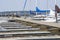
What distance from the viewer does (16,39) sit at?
586 centimetres

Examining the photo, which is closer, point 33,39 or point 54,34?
point 33,39

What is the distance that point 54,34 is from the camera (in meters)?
6.84

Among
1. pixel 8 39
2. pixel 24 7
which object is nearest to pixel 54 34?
pixel 8 39

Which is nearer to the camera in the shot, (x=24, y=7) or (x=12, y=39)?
(x=12, y=39)

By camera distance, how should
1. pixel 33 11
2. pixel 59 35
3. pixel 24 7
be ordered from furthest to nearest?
pixel 33 11, pixel 24 7, pixel 59 35

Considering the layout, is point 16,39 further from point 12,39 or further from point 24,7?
point 24,7

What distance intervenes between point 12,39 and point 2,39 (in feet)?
0.92

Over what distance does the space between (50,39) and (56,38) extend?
0.20 metres

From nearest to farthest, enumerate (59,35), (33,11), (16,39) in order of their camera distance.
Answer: (16,39) < (59,35) < (33,11)

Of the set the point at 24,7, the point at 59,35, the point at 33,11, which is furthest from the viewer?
the point at 33,11

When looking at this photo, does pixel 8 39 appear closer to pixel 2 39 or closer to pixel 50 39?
pixel 2 39

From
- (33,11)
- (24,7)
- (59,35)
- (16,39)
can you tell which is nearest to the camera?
(16,39)

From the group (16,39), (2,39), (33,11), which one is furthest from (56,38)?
(33,11)

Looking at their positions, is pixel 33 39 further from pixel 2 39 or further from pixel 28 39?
pixel 2 39
